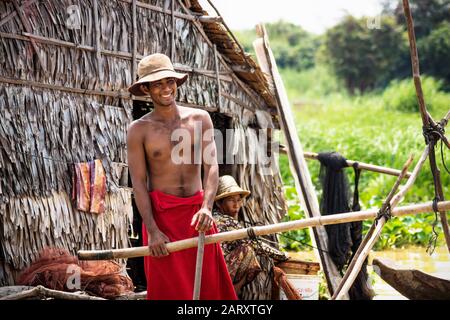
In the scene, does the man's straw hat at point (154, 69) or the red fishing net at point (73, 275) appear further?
the red fishing net at point (73, 275)

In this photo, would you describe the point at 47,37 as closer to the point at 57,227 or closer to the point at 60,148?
the point at 60,148

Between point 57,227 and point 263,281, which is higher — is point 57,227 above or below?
above

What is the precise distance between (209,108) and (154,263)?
2898mm

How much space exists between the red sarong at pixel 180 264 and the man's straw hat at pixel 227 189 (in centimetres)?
180

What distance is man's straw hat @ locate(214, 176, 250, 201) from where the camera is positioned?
737cm

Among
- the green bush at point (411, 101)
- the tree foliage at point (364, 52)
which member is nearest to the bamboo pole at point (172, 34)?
the green bush at point (411, 101)

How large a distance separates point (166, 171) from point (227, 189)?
6.16 feet

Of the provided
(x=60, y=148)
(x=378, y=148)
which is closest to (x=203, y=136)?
(x=60, y=148)

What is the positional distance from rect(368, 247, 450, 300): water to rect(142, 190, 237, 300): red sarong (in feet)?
13.4

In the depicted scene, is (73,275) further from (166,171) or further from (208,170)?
(208,170)

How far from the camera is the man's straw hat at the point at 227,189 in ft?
24.2

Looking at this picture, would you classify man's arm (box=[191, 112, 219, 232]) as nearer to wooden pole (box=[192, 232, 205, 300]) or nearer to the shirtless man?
the shirtless man

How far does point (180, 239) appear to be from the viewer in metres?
5.48

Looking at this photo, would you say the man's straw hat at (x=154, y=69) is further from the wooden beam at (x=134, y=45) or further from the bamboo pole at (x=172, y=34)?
the bamboo pole at (x=172, y=34)
